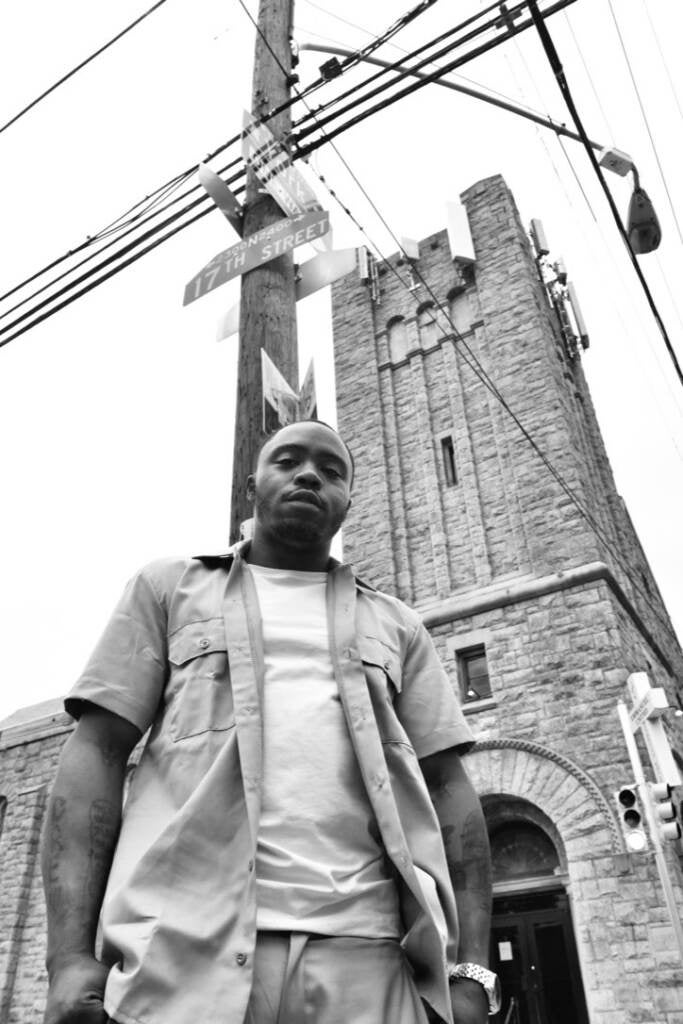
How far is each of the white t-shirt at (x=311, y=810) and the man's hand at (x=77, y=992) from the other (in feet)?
1.00

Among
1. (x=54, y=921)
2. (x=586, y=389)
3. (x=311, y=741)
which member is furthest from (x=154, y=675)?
(x=586, y=389)

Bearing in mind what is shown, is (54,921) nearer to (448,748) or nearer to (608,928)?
(448,748)

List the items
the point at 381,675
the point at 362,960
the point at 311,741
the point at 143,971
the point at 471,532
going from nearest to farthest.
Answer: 1. the point at 143,971
2. the point at 362,960
3. the point at 311,741
4. the point at 381,675
5. the point at 471,532

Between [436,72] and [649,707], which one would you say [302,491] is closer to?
[436,72]

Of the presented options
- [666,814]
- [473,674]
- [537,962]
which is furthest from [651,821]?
[473,674]

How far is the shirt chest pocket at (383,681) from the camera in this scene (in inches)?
75.0

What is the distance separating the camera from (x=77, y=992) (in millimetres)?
1385

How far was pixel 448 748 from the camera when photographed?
2.08 meters

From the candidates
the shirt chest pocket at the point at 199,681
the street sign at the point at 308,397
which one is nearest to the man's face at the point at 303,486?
the shirt chest pocket at the point at 199,681

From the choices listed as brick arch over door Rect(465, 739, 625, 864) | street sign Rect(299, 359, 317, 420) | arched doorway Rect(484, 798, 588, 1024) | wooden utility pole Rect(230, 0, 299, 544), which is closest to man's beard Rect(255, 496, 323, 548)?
Answer: wooden utility pole Rect(230, 0, 299, 544)

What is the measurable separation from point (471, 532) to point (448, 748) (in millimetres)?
13294

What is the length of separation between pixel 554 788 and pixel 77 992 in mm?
10759

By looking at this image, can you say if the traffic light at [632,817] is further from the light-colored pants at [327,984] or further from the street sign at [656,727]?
the light-colored pants at [327,984]

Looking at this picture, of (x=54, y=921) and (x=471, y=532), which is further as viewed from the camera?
(x=471, y=532)
